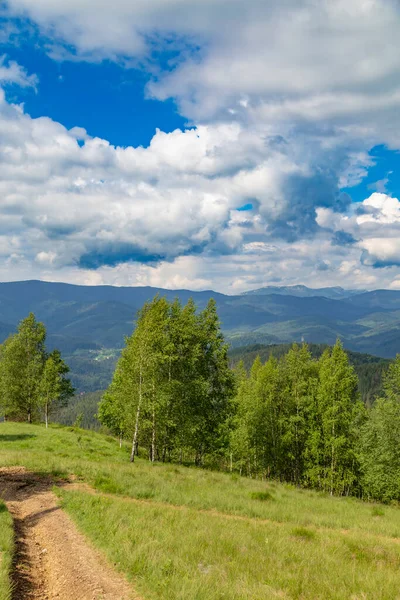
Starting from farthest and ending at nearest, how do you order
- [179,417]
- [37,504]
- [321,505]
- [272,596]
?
[179,417], [321,505], [37,504], [272,596]

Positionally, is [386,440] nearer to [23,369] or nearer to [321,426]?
[321,426]

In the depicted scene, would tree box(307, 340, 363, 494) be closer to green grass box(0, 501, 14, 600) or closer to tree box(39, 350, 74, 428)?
tree box(39, 350, 74, 428)

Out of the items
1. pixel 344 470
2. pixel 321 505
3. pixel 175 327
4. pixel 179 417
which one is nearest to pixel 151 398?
pixel 179 417

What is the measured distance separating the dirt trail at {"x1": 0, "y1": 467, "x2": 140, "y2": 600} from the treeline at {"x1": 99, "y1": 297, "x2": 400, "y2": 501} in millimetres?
16618

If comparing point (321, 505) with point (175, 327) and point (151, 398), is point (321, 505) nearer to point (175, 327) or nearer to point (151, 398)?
point (151, 398)

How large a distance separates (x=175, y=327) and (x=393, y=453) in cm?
2401

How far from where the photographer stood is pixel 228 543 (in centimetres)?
1102

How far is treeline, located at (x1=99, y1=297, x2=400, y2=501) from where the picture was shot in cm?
3195

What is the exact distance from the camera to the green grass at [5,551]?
7.24 meters

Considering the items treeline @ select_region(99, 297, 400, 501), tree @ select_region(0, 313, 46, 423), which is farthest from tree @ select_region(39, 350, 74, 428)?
treeline @ select_region(99, 297, 400, 501)

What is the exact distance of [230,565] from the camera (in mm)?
9398

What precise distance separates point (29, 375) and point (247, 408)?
32.4m

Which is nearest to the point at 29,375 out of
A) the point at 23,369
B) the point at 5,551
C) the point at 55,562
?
the point at 23,369

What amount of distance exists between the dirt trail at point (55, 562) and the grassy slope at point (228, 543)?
435 mm
